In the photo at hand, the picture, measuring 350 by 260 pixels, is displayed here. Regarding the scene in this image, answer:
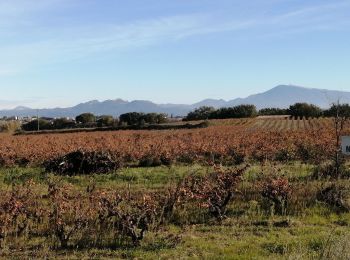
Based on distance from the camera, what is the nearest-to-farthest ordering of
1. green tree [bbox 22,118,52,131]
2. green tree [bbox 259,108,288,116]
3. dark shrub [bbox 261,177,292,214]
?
dark shrub [bbox 261,177,292,214], green tree [bbox 22,118,52,131], green tree [bbox 259,108,288,116]

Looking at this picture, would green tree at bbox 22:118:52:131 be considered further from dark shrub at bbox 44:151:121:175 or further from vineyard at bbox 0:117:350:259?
vineyard at bbox 0:117:350:259

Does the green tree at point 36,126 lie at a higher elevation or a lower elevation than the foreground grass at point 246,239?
higher

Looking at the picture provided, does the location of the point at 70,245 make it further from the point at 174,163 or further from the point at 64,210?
the point at 174,163

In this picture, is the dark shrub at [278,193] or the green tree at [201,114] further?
the green tree at [201,114]

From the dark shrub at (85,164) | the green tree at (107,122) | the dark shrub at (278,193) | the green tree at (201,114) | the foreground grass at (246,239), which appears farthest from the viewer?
the green tree at (201,114)

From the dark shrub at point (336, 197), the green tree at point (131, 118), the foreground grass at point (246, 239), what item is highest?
the green tree at point (131, 118)

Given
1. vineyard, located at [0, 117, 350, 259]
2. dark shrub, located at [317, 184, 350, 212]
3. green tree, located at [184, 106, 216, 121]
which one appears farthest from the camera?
green tree, located at [184, 106, 216, 121]

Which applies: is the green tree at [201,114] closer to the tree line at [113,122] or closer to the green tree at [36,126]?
the tree line at [113,122]

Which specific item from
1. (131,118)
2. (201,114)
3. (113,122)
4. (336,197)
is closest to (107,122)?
(113,122)

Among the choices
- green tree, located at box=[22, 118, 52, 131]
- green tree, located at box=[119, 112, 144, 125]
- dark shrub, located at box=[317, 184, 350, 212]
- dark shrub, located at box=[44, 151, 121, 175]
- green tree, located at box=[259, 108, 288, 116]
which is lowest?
dark shrub, located at box=[317, 184, 350, 212]

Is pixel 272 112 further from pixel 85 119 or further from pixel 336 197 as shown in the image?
pixel 336 197

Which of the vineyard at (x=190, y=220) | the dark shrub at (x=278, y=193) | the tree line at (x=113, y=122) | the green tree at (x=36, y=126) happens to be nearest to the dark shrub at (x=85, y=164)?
the vineyard at (x=190, y=220)

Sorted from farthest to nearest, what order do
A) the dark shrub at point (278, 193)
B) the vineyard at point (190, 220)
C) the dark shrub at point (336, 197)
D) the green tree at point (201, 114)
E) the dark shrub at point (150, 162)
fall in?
the green tree at point (201, 114) → the dark shrub at point (150, 162) → the dark shrub at point (336, 197) → the dark shrub at point (278, 193) → the vineyard at point (190, 220)

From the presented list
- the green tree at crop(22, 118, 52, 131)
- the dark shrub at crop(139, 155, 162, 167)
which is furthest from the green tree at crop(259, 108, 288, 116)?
the dark shrub at crop(139, 155, 162, 167)
